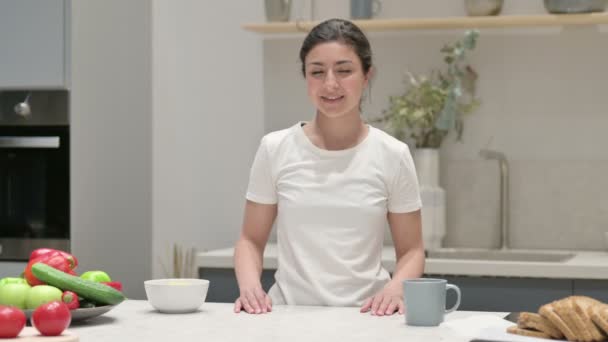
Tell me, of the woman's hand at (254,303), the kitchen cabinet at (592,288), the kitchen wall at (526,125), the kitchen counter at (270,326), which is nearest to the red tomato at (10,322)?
the kitchen counter at (270,326)

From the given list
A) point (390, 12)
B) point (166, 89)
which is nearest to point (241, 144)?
point (166, 89)

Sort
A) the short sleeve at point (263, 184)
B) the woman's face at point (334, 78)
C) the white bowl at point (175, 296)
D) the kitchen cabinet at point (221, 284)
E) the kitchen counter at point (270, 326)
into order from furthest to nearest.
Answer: the kitchen cabinet at point (221, 284), the short sleeve at point (263, 184), the woman's face at point (334, 78), the white bowl at point (175, 296), the kitchen counter at point (270, 326)

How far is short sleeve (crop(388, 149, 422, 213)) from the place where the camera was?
2.48 metres

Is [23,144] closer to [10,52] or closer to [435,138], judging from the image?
[10,52]

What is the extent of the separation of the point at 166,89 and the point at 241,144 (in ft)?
1.30

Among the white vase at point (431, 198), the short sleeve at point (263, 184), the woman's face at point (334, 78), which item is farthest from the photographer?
the white vase at point (431, 198)

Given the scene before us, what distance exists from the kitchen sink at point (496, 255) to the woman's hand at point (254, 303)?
1739 millimetres

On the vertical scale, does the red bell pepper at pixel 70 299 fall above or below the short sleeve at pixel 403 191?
below

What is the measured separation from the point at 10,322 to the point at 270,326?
1.71ft

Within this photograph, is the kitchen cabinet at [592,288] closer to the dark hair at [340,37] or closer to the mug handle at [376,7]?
the dark hair at [340,37]

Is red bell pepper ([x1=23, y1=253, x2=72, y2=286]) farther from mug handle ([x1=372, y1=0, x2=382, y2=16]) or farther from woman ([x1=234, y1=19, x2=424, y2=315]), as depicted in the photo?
mug handle ([x1=372, y1=0, x2=382, y2=16])

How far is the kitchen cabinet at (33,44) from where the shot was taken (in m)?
3.61

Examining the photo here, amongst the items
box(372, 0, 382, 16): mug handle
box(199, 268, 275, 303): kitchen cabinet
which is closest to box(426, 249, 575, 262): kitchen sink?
box(199, 268, 275, 303): kitchen cabinet

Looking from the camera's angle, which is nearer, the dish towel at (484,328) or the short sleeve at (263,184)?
the dish towel at (484,328)
